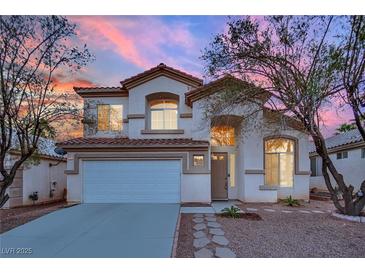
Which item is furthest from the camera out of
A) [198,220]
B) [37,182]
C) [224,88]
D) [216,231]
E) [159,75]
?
[37,182]

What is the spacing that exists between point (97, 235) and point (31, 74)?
6.16 metres

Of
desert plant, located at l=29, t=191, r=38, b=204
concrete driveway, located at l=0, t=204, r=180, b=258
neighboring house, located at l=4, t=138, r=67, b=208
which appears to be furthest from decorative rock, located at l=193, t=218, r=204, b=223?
desert plant, located at l=29, t=191, r=38, b=204

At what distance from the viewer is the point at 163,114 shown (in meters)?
15.3

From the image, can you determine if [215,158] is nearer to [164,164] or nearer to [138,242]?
[164,164]

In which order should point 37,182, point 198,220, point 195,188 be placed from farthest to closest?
point 37,182 < point 195,188 < point 198,220

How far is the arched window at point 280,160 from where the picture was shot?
14.3 metres

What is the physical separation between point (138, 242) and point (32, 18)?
25.6 ft

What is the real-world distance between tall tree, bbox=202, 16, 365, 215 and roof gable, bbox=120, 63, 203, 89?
450 cm

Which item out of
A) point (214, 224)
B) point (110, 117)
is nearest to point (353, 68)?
point (214, 224)

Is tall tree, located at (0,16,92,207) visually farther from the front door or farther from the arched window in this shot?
the arched window

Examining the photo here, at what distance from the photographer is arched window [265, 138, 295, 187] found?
47.0 feet

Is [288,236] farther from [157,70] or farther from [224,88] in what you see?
[157,70]
